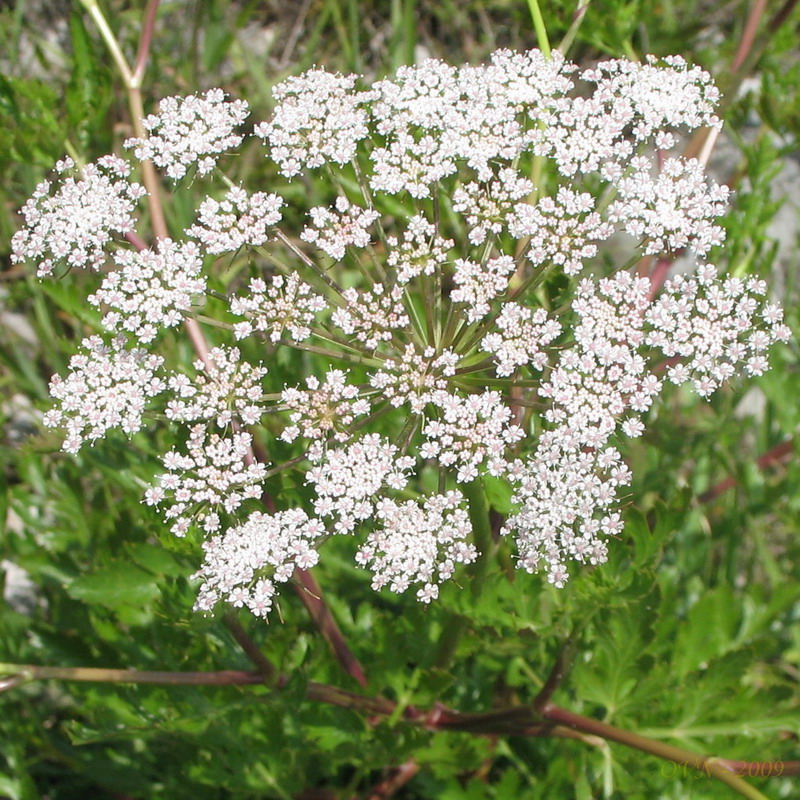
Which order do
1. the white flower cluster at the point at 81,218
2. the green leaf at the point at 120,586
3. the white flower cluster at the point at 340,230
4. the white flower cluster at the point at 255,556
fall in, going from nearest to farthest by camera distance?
1. the white flower cluster at the point at 255,556
2. the white flower cluster at the point at 340,230
3. the white flower cluster at the point at 81,218
4. the green leaf at the point at 120,586

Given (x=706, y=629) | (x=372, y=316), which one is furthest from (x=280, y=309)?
(x=706, y=629)

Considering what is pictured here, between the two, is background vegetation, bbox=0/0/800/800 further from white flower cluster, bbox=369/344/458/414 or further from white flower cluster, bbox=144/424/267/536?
white flower cluster, bbox=369/344/458/414

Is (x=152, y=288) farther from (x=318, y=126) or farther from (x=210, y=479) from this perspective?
(x=318, y=126)

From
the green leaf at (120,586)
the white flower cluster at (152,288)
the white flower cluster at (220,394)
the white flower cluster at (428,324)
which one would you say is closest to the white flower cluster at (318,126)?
the white flower cluster at (428,324)

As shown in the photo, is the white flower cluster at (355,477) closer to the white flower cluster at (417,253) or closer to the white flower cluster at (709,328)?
the white flower cluster at (417,253)

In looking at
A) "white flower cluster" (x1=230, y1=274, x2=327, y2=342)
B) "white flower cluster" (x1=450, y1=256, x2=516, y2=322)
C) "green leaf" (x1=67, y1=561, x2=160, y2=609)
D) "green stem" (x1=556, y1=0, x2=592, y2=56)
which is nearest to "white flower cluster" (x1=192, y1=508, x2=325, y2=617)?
"white flower cluster" (x1=230, y1=274, x2=327, y2=342)

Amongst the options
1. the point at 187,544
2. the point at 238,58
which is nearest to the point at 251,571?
the point at 187,544
